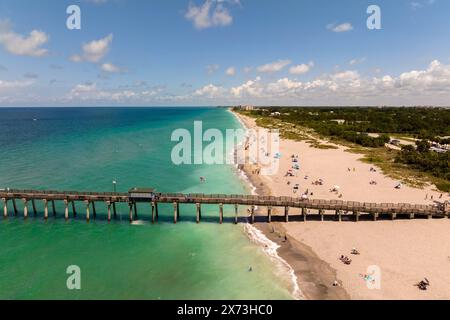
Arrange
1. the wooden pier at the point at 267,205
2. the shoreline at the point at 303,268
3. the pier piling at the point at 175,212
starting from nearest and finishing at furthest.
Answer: the shoreline at the point at 303,268 < the wooden pier at the point at 267,205 < the pier piling at the point at 175,212

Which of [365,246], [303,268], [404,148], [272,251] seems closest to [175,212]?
[272,251]

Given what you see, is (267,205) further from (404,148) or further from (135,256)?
(404,148)

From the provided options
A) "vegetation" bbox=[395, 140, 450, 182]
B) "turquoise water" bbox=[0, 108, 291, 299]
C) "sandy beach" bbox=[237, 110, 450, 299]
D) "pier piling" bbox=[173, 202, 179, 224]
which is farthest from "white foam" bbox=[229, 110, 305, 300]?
"vegetation" bbox=[395, 140, 450, 182]

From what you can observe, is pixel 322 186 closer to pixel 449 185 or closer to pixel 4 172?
pixel 449 185

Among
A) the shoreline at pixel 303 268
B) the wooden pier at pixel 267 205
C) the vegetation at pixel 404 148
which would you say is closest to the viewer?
the shoreline at pixel 303 268

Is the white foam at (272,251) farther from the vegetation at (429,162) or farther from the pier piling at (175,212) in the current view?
the vegetation at (429,162)

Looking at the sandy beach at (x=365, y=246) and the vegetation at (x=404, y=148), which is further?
the vegetation at (x=404, y=148)

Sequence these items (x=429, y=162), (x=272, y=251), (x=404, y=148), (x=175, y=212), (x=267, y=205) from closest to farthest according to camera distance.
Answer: (x=272, y=251), (x=267, y=205), (x=175, y=212), (x=429, y=162), (x=404, y=148)

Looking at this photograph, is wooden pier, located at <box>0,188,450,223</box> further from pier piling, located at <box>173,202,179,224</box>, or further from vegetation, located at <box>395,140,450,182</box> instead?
vegetation, located at <box>395,140,450,182</box>

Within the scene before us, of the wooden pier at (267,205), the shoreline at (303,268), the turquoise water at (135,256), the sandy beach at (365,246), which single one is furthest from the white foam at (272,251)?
the wooden pier at (267,205)
